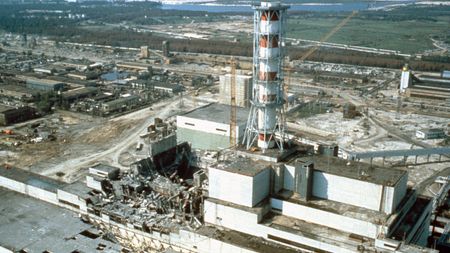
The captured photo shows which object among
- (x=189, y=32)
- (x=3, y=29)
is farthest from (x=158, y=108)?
(x=3, y=29)

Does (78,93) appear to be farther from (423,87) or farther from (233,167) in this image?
(423,87)

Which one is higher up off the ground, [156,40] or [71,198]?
[156,40]

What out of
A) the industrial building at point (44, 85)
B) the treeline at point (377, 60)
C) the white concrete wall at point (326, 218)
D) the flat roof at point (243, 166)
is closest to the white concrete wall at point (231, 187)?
the flat roof at point (243, 166)

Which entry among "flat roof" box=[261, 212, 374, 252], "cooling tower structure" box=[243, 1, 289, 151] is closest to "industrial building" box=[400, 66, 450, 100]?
"cooling tower structure" box=[243, 1, 289, 151]

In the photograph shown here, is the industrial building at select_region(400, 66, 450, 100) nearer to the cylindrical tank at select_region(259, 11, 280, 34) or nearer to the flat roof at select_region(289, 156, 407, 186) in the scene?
the flat roof at select_region(289, 156, 407, 186)

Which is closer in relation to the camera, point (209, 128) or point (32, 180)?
point (32, 180)

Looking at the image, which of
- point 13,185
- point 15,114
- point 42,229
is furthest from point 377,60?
point 42,229

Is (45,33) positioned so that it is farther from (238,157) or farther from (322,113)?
(238,157)
